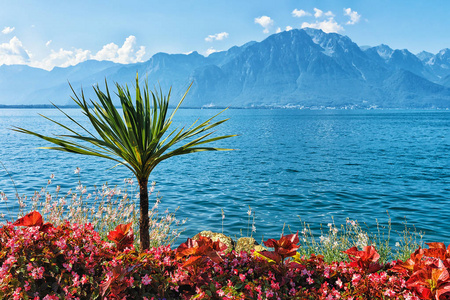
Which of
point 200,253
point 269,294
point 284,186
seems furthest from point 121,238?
point 284,186

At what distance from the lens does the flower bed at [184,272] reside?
9.12 ft

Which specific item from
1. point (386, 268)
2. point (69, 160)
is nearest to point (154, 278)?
point (386, 268)

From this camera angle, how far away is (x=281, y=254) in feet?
10.2

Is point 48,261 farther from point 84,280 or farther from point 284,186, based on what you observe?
point 284,186

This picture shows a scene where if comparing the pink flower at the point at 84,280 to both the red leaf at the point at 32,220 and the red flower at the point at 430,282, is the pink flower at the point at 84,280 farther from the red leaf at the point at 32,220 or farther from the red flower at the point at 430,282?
the red flower at the point at 430,282

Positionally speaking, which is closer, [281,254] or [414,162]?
[281,254]

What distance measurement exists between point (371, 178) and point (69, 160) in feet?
76.1

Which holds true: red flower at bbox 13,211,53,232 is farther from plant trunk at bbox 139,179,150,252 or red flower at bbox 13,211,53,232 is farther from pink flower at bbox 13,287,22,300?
plant trunk at bbox 139,179,150,252

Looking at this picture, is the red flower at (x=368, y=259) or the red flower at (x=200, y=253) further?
the red flower at (x=368, y=259)

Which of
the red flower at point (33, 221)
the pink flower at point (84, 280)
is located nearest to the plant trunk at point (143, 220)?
the red flower at point (33, 221)

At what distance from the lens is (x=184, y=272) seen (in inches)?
119

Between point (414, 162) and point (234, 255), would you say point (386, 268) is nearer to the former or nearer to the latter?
point (234, 255)

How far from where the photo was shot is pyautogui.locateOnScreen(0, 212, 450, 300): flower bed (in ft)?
9.12

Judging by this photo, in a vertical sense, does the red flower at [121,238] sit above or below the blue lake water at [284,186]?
above
